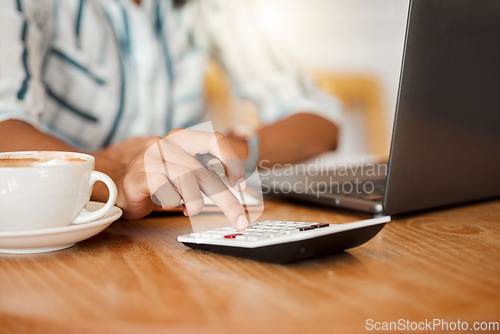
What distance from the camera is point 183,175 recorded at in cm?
48

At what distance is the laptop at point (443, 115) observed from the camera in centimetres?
52

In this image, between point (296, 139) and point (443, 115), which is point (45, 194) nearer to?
point (443, 115)

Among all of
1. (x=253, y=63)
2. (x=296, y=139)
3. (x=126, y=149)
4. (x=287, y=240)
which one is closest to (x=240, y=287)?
(x=287, y=240)

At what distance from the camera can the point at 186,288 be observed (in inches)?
14.1

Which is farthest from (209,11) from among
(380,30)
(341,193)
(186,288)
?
(380,30)

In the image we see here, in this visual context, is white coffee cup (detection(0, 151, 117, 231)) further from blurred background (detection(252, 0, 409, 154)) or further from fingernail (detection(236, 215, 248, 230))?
blurred background (detection(252, 0, 409, 154))

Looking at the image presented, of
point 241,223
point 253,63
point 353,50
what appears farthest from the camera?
point 353,50

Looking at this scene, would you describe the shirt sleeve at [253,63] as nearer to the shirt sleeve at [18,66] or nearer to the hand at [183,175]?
the shirt sleeve at [18,66]

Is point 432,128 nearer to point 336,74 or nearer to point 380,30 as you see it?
point 336,74

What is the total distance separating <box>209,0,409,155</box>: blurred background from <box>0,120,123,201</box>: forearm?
2.23 metres

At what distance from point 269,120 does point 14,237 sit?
42.5 inches

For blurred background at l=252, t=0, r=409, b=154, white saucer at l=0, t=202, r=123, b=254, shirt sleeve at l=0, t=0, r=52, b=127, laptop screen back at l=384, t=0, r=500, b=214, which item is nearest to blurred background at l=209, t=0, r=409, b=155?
blurred background at l=252, t=0, r=409, b=154

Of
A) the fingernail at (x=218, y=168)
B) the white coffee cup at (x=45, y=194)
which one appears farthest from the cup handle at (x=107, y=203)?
the fingernail at (x=218, y=168)

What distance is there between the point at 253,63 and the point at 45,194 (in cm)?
111
